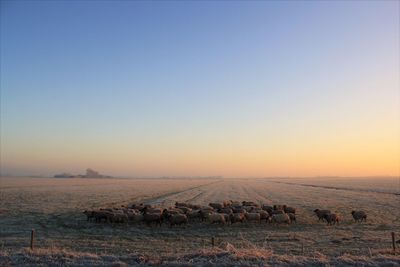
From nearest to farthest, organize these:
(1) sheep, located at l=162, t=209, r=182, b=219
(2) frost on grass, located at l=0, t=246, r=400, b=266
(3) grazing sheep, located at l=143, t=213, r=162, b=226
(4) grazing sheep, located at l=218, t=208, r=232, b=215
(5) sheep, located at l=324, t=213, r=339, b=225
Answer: (2) frost on grass, located at l=0, t=246, r=400, b=266 → (3) grazing sheep, located at l=143, t=213, r=162, b=226 → (1) sheep, located at l=162, t=209, r=182, b=219 → (5) sheep, located at l=324, t=213, r=339, b=225 → (4) grazing sheep, located at l=218, t=208, r=232, b=215

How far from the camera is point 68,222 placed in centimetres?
2898

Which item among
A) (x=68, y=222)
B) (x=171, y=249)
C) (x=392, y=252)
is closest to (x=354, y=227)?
(x=392, y=252)

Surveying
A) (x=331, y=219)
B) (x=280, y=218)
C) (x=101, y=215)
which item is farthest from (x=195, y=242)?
(x=331, y=219)

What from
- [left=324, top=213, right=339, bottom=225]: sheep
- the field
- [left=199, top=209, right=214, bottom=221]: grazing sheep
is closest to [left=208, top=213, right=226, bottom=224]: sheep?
the field

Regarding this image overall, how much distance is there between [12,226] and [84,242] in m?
8.41

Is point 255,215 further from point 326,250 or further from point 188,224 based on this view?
point 326,250

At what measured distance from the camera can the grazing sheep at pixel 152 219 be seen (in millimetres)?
27953

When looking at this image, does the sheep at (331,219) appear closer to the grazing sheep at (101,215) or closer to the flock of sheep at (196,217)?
the flock of sheep at (196,217)

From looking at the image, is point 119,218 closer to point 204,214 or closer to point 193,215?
point 193,215

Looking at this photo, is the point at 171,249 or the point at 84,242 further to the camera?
the point at 84,242

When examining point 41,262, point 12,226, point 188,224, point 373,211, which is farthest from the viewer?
point 373,211

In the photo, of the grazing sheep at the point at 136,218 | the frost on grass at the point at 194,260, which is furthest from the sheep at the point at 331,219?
the frost on grass at the point at 194,260

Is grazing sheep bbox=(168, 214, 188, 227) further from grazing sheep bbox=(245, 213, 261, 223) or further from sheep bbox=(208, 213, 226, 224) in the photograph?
grazing sheep bbox=(245, 213, 261, 223)

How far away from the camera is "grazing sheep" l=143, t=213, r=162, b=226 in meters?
28.0
